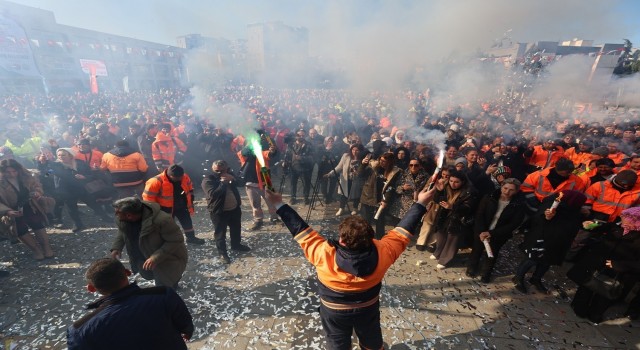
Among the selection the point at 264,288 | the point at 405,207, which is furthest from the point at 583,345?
the point at 264,288

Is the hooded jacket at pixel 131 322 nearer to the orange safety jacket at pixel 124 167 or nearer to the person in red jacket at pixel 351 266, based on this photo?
the person in red jacket at pixel 351 266

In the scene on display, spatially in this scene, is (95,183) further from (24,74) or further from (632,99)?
(24,74)

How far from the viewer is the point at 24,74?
93.0 ft

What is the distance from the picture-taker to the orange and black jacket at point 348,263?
8.29 ft

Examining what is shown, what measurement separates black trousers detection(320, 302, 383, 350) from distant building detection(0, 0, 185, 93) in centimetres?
3954

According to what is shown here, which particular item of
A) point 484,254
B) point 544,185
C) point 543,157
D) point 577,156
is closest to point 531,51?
point 577,156

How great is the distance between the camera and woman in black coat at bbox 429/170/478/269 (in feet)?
16.9

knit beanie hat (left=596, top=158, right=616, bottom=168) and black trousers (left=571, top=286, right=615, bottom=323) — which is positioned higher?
knit beanie hat (left=596, top=158, right=616, bottom=168)

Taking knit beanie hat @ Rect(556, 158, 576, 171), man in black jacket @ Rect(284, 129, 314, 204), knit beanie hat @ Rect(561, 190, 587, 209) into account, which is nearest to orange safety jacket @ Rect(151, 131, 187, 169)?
man in black jacket @ Rect(284, 129, 314, 204)

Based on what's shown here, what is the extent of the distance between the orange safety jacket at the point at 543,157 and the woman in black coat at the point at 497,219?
3814 millimetres

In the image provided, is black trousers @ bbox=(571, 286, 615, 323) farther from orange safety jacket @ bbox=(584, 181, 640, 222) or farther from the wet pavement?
orange safety jacket @ bbox=(584, 181, 640, 222)

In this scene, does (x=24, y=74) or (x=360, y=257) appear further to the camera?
(x=24, y=74)

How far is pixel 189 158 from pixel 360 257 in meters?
10.2

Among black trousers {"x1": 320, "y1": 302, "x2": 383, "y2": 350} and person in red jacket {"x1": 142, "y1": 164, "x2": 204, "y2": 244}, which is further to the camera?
person in red jacket {"x1": 142, "y1": 164, "x2": 204, "y2": 244}
